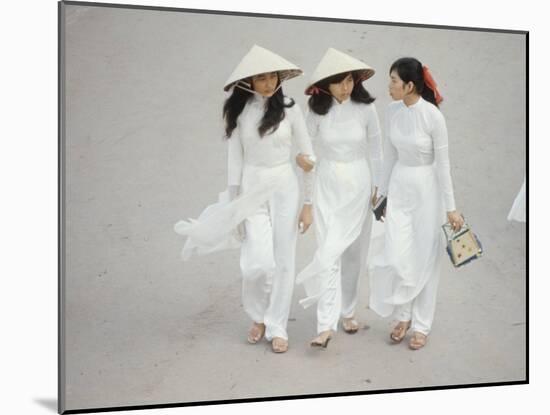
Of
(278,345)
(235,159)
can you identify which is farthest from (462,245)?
(235,159)

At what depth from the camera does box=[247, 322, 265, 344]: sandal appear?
4.89 m

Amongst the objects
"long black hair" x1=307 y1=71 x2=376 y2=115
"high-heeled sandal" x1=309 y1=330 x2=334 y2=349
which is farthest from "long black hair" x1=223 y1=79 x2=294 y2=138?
"high-heeled sandal" x1=309 y1=330 x2=334 y2=349

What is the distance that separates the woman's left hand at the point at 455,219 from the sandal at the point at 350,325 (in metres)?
0.73

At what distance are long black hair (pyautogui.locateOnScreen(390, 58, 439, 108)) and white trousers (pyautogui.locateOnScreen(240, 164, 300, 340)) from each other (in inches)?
31.3

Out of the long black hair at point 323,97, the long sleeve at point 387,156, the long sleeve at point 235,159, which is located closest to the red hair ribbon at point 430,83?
the long sleeve at point 387,156

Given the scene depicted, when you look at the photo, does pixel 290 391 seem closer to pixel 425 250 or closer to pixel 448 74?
pixel 425 250

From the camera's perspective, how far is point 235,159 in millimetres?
4789

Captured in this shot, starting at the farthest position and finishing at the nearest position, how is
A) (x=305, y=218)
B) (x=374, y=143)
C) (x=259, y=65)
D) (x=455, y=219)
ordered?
(x=455, y=219)
(x=374, y=143)
(x=305, y=218)
(x=259, y=65)

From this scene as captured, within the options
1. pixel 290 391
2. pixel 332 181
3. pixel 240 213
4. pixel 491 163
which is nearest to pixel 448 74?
pixel 491 163

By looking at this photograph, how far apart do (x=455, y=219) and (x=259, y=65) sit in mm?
1332

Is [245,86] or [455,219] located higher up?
[245,86]

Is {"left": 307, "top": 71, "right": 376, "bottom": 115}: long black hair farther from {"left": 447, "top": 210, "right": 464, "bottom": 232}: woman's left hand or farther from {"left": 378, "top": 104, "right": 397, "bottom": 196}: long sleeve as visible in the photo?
{"left": 447, "top": 210, "right": 464, "bottom": 232}: woman's left hand

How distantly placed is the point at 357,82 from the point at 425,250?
955 mm

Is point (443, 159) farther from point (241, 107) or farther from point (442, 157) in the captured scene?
point (241, 107)
